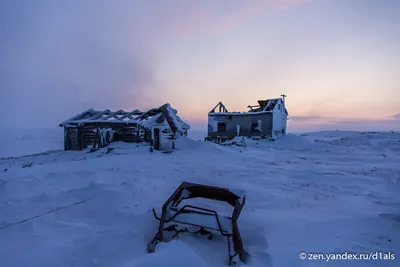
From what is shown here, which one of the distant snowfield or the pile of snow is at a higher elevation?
the pile of snow

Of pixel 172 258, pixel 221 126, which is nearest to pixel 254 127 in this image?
pixel 221 126

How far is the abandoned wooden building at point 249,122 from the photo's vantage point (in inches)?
932

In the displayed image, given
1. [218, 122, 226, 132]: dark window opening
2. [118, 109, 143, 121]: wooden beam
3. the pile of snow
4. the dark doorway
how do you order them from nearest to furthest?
the pile of snow < the dark doorway < [118, 109, 143, 121]: wooden beam < [218, 122, 226, 132]: dark window opening

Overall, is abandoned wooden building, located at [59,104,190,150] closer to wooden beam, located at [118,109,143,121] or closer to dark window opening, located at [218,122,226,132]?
wooden beam, located at [118,109,143,121]

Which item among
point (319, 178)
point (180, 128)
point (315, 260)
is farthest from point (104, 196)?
point (180, 128)

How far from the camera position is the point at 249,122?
24.5 metres

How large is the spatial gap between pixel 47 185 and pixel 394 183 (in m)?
10.2

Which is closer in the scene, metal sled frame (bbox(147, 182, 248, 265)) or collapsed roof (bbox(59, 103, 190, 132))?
metal sled frame (bbox(147, 182, 248, 265))

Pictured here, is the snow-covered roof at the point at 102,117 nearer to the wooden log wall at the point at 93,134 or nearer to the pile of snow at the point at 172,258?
the wooden log wall at the point at 93,134

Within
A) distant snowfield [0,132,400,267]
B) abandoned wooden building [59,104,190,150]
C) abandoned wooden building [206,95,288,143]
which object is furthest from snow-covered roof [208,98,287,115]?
distant snowfield [0,132,400,267]

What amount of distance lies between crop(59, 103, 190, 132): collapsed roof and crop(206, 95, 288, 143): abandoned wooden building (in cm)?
911

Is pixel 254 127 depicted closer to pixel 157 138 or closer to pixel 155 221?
pixel 157 138

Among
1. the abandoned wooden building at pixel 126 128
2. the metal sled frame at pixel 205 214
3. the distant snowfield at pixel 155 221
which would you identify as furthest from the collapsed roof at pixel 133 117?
the metal sled frame at pixel 205 214

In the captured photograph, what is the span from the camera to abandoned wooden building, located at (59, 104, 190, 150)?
14959 millimetres
